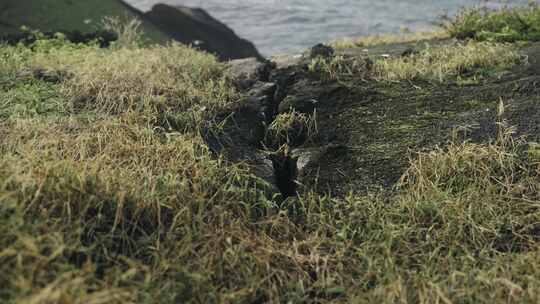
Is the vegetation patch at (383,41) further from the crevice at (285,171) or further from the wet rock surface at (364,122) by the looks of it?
the crevice at (285,171)

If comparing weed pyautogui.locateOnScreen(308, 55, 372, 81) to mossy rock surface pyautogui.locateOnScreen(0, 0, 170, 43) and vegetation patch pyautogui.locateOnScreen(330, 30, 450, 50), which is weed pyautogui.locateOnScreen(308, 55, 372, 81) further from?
mossy rock surface pyautogui.locateOnScreen(0, 0, 170, 43)

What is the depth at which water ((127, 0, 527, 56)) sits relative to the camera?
32.3ft

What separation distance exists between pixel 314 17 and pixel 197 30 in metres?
2.46

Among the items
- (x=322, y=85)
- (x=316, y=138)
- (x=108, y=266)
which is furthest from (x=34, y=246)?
(x=322, y=85)

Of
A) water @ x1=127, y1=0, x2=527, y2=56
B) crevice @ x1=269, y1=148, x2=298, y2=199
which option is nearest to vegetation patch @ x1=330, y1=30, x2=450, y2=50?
crevice @ x1=269, y1=148, x2=298, y2=199

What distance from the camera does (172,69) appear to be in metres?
4.04

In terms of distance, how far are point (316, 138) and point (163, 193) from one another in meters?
1.07

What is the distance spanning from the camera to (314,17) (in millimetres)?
10922

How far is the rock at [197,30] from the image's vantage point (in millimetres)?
9383

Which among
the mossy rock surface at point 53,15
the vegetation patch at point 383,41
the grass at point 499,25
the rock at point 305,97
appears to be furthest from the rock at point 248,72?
the mossy rock surface at point 53,15

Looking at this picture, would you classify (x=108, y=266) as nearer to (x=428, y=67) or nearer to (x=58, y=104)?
(x=58, y=104)

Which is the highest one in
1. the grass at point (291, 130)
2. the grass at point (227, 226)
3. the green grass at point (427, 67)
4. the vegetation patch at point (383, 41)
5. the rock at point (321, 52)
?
the vegetation patch at point (383, 41)

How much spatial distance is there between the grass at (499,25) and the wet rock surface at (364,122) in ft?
3.69

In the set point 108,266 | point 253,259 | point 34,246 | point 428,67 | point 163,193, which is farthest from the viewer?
point 428,67
